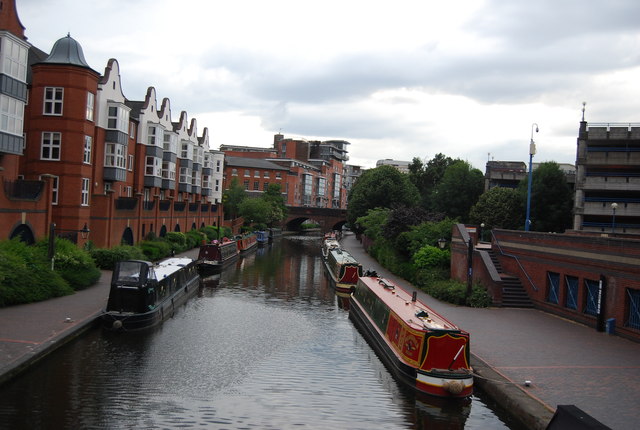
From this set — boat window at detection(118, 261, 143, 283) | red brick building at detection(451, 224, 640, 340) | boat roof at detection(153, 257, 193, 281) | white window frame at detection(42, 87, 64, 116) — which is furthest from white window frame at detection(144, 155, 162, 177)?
boat window at detection(118, 261, 143, 283)

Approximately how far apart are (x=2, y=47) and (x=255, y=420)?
19500mm

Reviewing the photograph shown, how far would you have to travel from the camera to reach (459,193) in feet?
212

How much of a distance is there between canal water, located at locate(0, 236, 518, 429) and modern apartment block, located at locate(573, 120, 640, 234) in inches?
1195

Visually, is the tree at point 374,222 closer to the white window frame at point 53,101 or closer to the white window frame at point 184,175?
the white window frame at point 184,175

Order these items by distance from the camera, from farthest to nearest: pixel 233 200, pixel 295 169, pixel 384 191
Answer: pixel 295 169 → pixel 233 200 → pixel 384 191

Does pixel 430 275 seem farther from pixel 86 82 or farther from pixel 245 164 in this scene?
pixel 245 164

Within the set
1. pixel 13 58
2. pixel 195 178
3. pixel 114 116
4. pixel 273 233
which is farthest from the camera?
pixel 273 233

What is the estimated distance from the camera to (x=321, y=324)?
2247cm

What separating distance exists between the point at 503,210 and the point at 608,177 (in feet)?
A: 29.2

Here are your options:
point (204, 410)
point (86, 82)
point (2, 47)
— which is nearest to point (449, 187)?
point (86, 82)

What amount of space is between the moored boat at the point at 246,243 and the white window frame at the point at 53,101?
25.1m

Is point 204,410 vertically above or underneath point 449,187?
underneath

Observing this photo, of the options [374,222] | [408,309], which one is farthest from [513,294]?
[374,222]

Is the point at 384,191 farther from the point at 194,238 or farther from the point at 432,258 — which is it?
the point at 432,258
